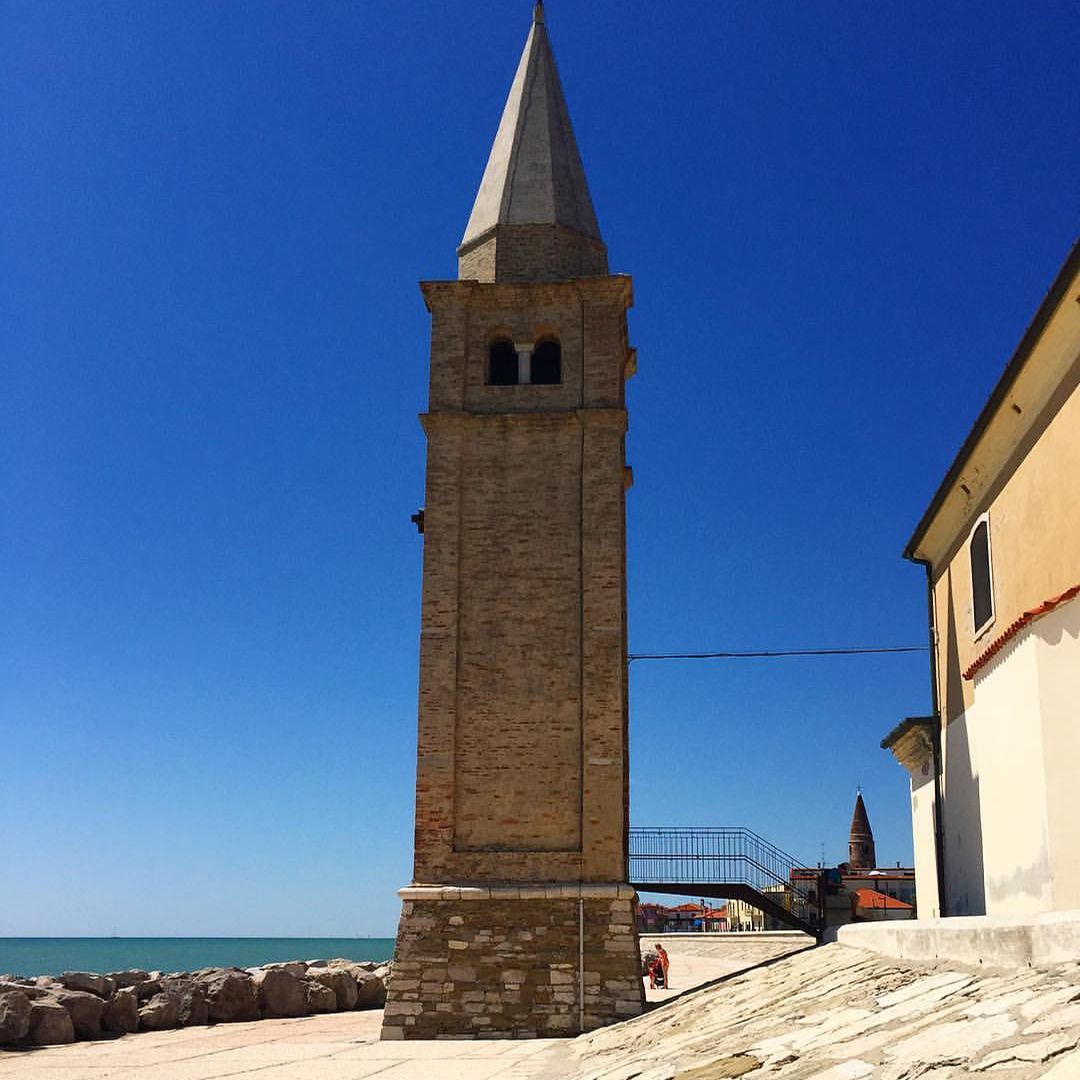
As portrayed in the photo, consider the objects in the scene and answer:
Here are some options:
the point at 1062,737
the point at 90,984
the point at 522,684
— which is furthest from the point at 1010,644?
the point at 90,984

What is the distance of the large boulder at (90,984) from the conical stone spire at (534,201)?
14132mm

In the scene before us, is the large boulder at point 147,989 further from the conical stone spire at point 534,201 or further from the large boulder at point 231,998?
the conical stone spire at point 534,201

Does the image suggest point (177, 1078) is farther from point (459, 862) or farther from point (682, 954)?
point (682, 954)

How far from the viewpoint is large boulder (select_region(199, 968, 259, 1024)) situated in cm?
2181

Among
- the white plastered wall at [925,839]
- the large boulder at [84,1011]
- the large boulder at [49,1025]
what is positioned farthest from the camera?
the large boulder at [84,1011]

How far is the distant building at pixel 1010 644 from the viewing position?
35.5ft

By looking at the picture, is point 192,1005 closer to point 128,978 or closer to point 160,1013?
point 160,1013

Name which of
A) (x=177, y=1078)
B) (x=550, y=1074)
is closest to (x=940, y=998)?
(x=550, y=1074)

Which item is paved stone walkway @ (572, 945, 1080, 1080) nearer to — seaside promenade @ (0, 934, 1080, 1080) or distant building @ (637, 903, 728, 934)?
seaside promenade @ (0, 934, 1080, 1080)

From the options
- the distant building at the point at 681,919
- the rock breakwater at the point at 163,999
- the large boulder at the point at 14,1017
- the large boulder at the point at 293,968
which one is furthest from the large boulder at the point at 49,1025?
the distant building at the point at 681,919

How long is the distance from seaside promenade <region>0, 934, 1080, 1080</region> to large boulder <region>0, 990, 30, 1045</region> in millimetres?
503

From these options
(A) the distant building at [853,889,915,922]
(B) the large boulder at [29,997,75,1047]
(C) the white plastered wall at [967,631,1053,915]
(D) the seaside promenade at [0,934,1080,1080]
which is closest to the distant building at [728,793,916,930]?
(A) the distant building at [853,889,915,922]

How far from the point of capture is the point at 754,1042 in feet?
23.3

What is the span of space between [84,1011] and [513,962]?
22.2 ft
